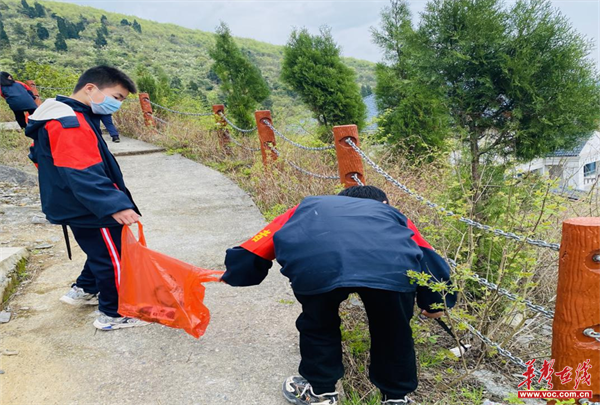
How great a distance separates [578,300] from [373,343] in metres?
0.84

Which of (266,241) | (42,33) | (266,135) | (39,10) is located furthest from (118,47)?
(266,241)

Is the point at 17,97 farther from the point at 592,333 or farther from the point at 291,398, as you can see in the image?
the point at 592,333

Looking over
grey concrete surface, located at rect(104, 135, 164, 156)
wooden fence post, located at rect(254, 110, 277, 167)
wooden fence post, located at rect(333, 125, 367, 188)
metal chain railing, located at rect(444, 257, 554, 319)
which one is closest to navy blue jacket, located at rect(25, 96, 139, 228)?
wooden fence post, located at rect(333, 125, 367, 188)

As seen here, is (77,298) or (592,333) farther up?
(592,333)

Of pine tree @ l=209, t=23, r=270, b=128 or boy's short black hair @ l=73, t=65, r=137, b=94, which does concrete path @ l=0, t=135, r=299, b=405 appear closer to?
boy's short black hair @ l=73, t=65, r=137, b=94

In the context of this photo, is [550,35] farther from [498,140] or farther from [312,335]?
[312,335]

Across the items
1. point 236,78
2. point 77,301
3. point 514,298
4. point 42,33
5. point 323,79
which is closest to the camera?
point 514,298

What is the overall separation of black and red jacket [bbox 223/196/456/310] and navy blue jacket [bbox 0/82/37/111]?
598cm

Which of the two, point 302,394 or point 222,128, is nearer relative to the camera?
point 302,394

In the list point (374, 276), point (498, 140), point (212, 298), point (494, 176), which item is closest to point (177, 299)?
point (212, 298)

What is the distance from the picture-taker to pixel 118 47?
4791 cm

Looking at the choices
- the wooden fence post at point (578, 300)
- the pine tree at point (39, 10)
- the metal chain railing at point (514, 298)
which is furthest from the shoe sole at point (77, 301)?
the pine tree at point (39, 10)

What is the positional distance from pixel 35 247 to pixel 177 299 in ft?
7.73

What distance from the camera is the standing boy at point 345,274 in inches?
62.0
